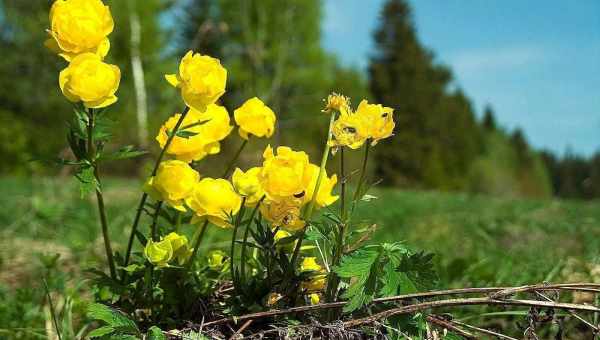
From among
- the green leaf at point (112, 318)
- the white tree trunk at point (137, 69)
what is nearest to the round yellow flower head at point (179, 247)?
the green leaf at point (112, 318)

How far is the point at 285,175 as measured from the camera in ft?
3.16

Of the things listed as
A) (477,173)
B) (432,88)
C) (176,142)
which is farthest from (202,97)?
(477,173)

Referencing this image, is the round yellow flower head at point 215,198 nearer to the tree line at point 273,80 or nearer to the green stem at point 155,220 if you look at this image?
the green stem at point 155,220

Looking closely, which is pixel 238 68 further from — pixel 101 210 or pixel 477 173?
pixel 101 210

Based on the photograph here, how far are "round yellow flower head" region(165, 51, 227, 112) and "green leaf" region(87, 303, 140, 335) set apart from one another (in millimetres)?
344

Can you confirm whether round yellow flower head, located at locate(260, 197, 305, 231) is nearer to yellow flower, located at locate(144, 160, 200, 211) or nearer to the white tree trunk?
yellow flower, located at locate(144, 160, 200, 211)

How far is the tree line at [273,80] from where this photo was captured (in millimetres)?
22188

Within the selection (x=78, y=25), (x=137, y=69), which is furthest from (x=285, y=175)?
(x=137, y=69)

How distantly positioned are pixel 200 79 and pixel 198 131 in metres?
0.17

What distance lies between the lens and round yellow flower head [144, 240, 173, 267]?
1018 millimetres

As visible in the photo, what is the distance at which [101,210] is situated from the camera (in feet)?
3.51

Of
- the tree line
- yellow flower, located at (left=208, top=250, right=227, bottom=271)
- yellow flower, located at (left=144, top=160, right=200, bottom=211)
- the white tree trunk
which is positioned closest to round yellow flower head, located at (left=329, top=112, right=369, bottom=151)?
yellow flower, located at (left=144, top=160, right=200, bottom=211)

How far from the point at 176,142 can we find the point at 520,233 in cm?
343

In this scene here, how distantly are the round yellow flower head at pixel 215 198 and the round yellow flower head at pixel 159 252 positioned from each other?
0.25ft
